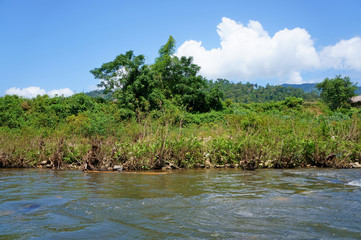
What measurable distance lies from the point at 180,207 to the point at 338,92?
40.7 m

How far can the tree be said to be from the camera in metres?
39.2

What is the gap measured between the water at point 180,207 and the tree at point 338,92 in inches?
1376

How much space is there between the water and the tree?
3495cm

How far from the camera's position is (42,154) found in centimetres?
1070

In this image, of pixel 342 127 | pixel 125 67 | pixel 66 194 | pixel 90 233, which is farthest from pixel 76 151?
pixel 125 67

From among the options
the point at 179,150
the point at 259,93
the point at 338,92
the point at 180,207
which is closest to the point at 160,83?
the point at 179,150

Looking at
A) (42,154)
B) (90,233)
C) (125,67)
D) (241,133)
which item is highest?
(125,67)

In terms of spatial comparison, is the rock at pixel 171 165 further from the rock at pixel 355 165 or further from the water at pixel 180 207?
the rock at pixel 355 165

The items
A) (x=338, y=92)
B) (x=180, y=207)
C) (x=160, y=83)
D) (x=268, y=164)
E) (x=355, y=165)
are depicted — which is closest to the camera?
(x=180, y=207)

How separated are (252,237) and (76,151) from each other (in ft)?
26.5

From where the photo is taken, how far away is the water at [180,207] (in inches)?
154

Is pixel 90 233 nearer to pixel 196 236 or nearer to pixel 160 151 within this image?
pixel 196 236

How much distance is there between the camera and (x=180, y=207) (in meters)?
5.21

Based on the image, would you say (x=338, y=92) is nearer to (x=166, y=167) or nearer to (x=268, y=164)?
(x=268, y=164)
